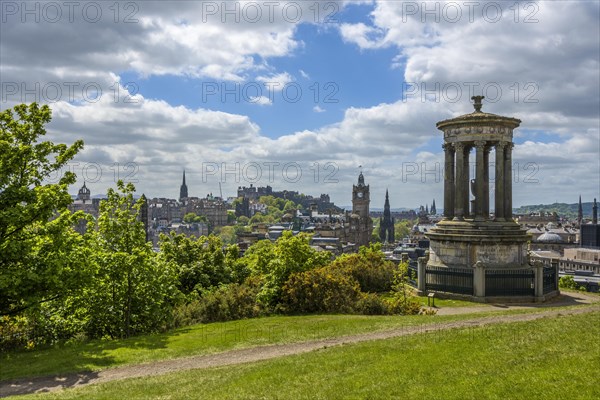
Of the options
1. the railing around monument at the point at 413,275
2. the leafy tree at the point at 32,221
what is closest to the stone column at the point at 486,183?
the railing around monument at the point at 413,275

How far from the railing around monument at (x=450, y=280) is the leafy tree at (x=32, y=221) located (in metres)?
18.0

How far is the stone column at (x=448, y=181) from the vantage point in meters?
29.8

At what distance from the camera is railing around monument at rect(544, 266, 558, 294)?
1027 inches

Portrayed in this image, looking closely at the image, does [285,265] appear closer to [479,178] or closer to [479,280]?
[479,280]

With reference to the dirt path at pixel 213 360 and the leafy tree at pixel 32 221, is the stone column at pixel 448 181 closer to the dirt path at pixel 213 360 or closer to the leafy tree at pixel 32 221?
the dirt path at pixel 213 360

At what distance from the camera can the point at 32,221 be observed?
16.2 m

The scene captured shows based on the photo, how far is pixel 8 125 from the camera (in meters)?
16.9

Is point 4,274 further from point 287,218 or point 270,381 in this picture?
point 287,218

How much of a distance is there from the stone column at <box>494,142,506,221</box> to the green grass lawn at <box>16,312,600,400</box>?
14.6 m

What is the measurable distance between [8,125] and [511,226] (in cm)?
2504

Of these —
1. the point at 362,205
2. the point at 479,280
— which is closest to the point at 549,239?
the point at 362,205

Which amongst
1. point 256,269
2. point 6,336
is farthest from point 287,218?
point 6,336

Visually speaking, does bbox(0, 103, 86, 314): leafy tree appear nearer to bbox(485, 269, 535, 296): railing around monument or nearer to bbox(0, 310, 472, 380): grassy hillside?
bbox(0, 310, 472, 380): grassy hillside

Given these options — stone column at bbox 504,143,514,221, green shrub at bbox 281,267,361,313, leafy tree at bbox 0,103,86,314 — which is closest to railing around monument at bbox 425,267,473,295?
green shrub at bbox 281,267,361,313
